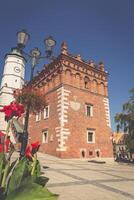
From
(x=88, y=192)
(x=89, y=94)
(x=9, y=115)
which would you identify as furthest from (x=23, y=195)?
(x=89, y=94)

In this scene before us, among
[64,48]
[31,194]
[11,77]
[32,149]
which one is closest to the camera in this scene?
[31,194]

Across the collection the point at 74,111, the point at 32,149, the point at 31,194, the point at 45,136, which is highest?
the point at 74,111

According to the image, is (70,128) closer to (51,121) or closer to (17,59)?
(51,121)

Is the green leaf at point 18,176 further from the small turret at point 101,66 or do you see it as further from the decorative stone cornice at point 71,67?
the small turret at point 101,66

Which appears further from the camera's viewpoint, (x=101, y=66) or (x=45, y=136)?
(x=101, y=66)

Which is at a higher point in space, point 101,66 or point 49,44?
point 101,66

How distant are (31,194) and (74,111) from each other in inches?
764

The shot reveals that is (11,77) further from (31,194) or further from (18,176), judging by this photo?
(31,194)

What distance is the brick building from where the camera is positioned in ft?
66.7

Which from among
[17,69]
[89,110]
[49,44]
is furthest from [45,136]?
[17,69]

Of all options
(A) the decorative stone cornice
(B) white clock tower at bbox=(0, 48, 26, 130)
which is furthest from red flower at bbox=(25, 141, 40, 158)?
(B) white clock tower at bbox=(0, 48, 26, 130)

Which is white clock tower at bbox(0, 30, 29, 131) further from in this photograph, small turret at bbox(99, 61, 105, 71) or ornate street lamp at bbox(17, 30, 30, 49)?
ornate street lamp at bbox(17, 30, 30, 49)

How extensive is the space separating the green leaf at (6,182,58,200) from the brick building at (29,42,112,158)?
17.5 m

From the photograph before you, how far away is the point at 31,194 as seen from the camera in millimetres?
2020
